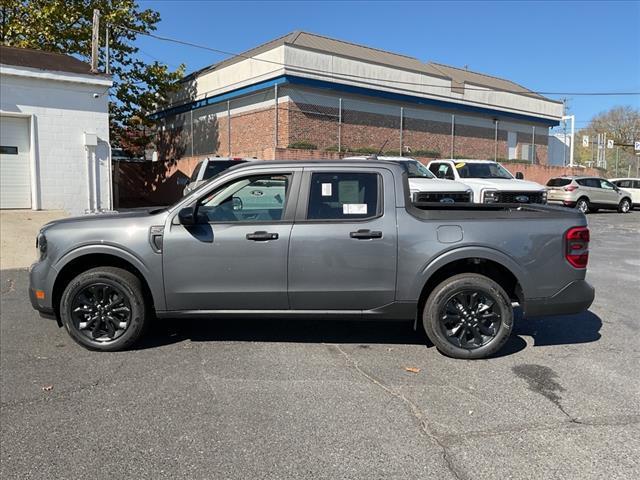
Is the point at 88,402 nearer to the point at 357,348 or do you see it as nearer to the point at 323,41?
the point at 357,348

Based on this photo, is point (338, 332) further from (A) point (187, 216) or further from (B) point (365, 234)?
(A) point (187, 216)

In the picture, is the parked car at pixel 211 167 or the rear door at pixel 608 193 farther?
the rear door at pixel 608 193

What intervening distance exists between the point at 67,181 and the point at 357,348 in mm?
13180

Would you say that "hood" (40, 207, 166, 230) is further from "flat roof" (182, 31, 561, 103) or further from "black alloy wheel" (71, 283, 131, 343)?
"flat roof" (182, 31, 561, 103)

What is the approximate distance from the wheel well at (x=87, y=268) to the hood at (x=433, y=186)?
646cm

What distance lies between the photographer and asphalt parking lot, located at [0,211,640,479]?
312cm

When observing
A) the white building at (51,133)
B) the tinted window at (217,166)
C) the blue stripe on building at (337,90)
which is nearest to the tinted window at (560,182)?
the blue stripe on building at (337,90)

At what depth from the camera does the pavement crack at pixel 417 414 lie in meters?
3.10

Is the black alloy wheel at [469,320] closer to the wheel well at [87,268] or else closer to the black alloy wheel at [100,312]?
the wheel well at [87,268]

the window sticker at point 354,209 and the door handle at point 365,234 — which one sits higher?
the window sticker at point 354,209

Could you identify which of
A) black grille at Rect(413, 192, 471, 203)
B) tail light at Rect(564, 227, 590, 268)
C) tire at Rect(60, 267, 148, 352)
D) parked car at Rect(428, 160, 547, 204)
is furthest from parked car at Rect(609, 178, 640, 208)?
tire at Rect(60, 267, 148, 352)

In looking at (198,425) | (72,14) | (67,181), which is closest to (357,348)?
(198,425)

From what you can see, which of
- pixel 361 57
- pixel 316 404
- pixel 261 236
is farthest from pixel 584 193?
pixel 316 404

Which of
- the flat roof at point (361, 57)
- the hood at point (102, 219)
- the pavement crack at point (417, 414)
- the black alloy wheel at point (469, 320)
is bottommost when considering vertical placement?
the pavement crack at point (417, 414)
